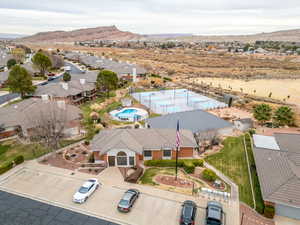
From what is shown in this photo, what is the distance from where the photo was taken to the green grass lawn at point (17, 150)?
26.8 m

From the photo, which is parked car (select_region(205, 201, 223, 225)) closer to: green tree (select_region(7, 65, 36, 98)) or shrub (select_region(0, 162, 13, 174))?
shrub (select_region(0, 162, 13, 174))

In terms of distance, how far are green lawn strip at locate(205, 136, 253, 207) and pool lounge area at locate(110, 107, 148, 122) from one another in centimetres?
1564

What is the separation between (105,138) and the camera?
2648cm

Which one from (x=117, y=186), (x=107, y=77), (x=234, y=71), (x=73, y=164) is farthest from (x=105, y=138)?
(x=234, y=71)

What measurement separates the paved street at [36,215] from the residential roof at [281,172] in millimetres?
13885

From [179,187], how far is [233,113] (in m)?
27.7

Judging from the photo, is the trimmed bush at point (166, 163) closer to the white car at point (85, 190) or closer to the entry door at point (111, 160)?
the entry door at point (111, 160)

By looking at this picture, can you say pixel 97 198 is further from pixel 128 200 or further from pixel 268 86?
pixel 268 86

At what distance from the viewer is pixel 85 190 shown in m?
19.8

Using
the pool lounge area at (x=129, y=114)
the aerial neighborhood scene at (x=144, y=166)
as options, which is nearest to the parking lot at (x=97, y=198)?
the aerial neighborhood scene at (x=144, y=166)

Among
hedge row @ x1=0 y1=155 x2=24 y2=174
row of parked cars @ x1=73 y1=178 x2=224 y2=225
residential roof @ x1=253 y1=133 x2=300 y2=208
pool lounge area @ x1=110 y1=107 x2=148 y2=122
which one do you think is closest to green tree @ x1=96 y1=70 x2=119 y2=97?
pool lounge area @ x1=110 y1=107 x2=148 y2=122

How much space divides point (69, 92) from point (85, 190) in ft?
105

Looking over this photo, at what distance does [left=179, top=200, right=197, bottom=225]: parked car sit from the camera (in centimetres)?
1661

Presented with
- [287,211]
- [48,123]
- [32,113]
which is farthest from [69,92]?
[287,211]
